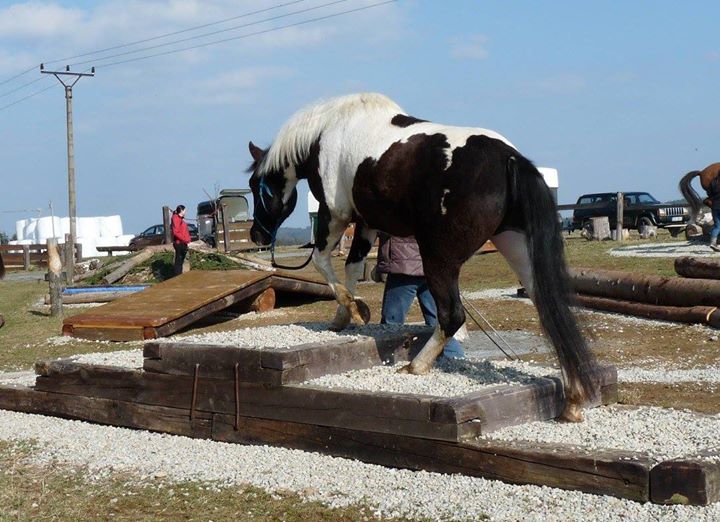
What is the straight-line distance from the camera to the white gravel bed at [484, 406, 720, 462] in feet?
17.3

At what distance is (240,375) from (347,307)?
110cm

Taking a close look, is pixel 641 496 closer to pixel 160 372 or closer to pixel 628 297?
pixel 160 372

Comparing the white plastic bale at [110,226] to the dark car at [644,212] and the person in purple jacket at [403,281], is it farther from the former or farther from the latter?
the person in purple jacket at [403,281]

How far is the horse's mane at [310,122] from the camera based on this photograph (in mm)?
7012

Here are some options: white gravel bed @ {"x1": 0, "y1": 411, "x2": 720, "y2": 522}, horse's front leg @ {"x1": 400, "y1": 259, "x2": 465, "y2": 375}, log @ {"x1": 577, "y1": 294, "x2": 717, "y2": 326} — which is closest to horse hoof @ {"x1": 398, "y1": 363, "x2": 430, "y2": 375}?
horse's front leg @ {"x1": 400, "y1": 259, "x2": 465, "y2": 375}

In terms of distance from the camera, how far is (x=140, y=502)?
5449 millimetres

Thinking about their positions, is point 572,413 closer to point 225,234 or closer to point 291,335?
point 291,335

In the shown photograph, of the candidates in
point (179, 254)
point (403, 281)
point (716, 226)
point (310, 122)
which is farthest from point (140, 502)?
point (179, 254)

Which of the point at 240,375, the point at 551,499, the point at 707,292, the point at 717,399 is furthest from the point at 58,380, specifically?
the point at 707,292

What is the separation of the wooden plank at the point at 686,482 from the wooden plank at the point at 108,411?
3.24m

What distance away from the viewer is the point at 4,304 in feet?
68.7

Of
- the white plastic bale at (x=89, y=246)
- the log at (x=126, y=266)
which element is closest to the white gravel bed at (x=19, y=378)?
the log at (x=126, y=266)

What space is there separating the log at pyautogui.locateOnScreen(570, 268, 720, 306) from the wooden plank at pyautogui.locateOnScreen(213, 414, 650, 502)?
597 cm

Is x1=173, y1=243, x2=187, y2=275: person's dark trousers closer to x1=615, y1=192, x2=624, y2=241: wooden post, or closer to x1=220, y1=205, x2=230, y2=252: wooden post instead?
x1=220, y1=205, x2=230, y2=252: wooden post
